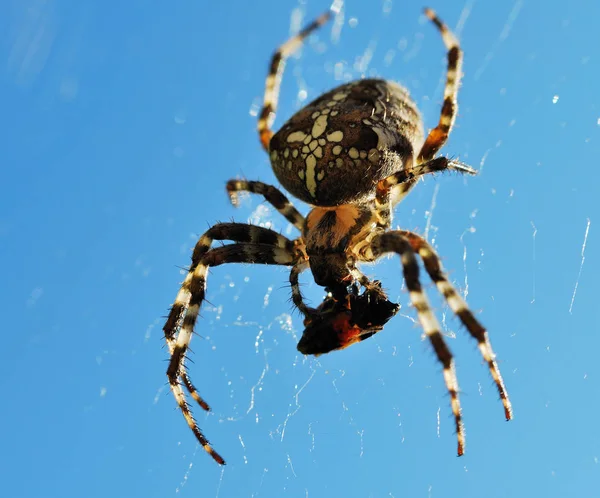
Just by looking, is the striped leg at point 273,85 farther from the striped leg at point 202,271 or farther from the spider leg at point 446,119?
the spider leg at point 446,119

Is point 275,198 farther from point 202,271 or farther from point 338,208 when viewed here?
point 202,271

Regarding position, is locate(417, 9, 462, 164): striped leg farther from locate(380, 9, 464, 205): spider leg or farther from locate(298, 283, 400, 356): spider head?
locate(298, 283, 400, 356): spider head

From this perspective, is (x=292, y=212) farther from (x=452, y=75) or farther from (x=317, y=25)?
(x=317, y=25)

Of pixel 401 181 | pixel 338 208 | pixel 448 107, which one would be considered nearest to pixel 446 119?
pixel 448 107

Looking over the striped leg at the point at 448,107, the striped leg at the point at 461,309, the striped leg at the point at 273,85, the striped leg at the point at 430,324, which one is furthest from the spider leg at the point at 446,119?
the striped leg at the point at 273,85

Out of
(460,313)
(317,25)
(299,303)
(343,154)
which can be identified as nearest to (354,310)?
(299,303)
